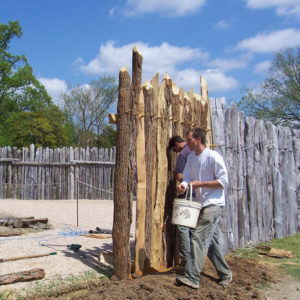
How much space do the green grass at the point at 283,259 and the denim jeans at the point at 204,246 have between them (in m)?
1.25

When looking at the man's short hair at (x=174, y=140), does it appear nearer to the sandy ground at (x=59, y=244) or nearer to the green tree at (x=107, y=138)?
the sandy ground at (x=59, y=244)

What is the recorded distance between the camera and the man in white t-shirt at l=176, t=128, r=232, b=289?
14.8ft

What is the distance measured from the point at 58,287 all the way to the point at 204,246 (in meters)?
1.64

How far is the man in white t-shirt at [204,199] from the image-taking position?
4.50 meters

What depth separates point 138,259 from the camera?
16.3 ft

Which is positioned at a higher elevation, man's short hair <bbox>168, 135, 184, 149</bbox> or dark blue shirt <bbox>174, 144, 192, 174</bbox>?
man's short hair <bbox>168, 135, 184, 149</bbox>

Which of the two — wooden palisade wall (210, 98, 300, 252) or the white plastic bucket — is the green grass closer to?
wooden palisade wall (210, 98, 300, 252)

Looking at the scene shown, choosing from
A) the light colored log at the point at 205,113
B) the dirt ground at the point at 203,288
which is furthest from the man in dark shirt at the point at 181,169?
the light colored log at the point at 205,113

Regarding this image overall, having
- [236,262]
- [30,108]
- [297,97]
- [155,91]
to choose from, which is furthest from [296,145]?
[30,108]

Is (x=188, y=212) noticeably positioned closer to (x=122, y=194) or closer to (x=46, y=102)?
(x=122, y=194)

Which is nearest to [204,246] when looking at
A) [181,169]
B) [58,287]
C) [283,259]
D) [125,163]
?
[181,169]

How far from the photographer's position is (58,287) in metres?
4.39

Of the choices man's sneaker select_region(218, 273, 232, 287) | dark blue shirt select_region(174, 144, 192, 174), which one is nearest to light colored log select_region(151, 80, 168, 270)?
dark blue shirt select_region(174, 144, 192, 174)

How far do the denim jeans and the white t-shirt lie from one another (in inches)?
4.1
